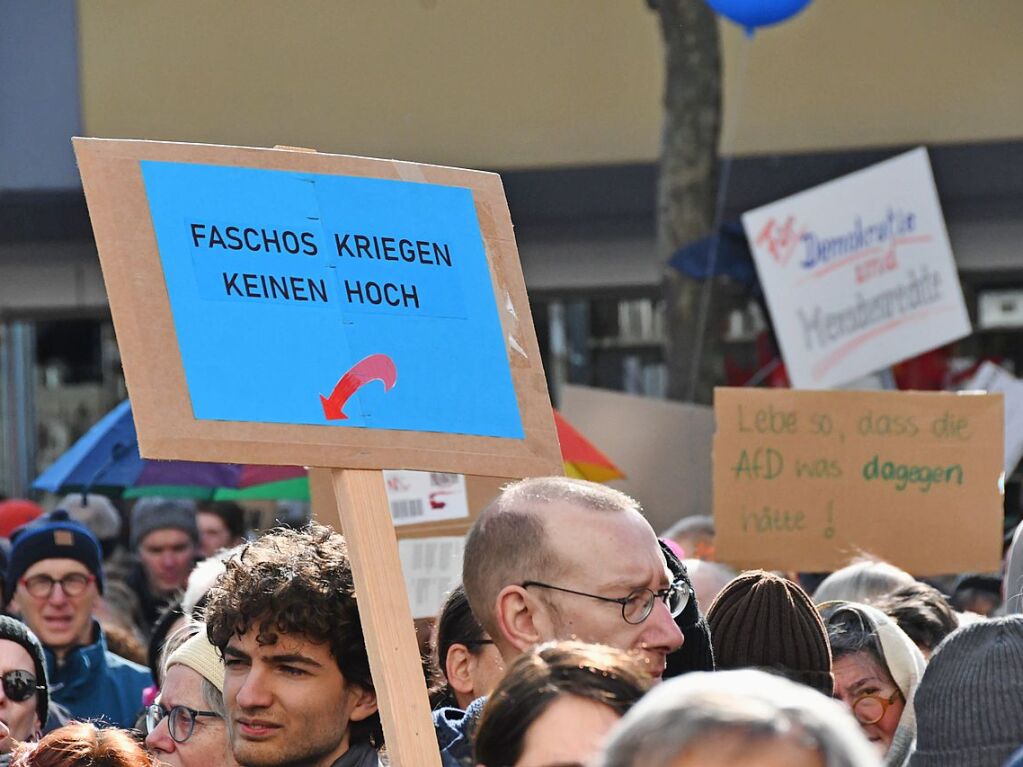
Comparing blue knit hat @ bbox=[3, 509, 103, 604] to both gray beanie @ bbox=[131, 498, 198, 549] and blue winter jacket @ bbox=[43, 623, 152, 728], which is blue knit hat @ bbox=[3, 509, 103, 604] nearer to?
blue winter jacket @ bbox=[43, 623, 152, 728]

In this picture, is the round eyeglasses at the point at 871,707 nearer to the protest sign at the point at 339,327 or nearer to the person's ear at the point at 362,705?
the protest sign at the point at 339,327

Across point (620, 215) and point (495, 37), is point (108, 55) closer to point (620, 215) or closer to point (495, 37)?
point (495, 37)

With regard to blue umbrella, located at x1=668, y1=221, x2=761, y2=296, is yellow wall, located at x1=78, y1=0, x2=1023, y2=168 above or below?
above

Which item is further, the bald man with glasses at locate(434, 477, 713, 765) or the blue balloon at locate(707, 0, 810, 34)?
the blue balloon at locate(707, 0, 810, 34)

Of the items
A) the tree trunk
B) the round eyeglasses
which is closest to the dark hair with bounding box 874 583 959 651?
the round eyeglasses

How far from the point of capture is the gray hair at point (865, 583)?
4.62 meters

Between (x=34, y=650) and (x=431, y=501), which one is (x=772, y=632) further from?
(x=431, y=501)

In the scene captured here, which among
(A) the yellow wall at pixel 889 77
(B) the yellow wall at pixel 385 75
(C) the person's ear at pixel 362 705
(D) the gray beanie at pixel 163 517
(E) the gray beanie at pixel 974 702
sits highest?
(B) the yellow wall at pixel 385 75

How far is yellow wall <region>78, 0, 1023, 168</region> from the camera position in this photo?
12172 mm

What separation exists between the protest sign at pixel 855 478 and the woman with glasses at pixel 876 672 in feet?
6.10

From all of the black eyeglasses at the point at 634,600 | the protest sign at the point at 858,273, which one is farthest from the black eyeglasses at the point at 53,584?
the protest sign at the point at 858,273

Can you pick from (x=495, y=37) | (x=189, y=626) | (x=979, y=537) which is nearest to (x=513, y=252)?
(x=189, y=626)

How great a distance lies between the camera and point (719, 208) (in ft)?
34.2

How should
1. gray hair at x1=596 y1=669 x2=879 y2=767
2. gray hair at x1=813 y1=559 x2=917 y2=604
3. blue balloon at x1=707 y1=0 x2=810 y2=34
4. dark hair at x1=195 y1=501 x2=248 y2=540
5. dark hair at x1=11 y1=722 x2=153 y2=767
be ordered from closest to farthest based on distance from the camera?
1. gray hair at x1=596 y1=669 x2=879 y2=767
2. dark hair at x1=11 y1=722 x2=153 y2=767
3. gray hair at x1=813 y1=559 x2=917 y2=604
4. dark hair at x1=195 y1=501 x2=248 y2=540
5. blue balloon at x1=707 y1=0 x2=810 y2=34
